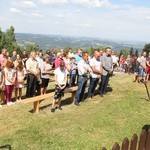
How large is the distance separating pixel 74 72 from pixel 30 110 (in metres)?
4.67

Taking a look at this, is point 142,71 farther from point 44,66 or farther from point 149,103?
point 44,66

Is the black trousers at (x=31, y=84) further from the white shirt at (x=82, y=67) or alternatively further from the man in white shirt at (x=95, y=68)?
the man in white shirt at (x=95, y=68)

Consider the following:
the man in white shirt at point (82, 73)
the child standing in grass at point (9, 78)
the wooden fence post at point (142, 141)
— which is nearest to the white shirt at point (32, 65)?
the child standing in grass at point (9, 78)

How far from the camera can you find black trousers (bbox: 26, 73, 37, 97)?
1541 centimetres

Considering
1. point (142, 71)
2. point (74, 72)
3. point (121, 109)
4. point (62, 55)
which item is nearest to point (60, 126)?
point (121, 109)

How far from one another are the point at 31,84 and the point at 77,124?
4.53 metres

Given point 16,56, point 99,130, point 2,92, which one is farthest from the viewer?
point 16,56

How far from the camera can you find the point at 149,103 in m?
15.1

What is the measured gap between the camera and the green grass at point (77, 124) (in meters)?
10.2

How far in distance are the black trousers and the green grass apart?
1008mm

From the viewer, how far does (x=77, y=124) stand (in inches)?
461

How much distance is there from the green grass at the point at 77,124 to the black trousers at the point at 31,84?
1.01m

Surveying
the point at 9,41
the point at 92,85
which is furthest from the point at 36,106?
the point at 9,41

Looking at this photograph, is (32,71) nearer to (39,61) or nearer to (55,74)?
(39,61)
